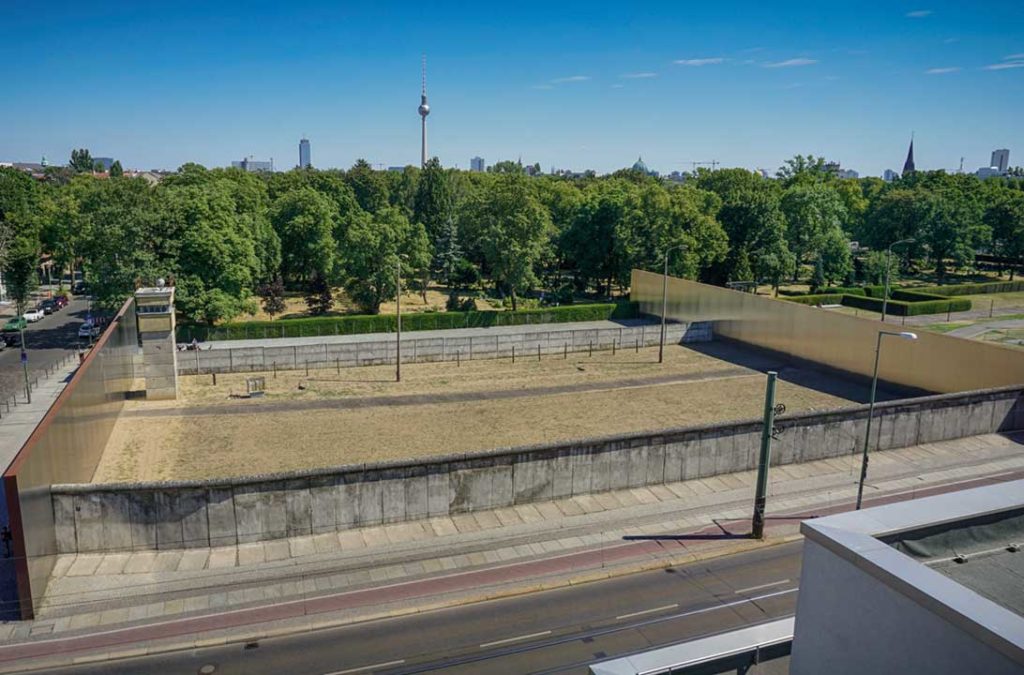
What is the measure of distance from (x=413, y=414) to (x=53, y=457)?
17705 millimetres

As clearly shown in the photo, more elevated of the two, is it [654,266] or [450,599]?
[654,266]

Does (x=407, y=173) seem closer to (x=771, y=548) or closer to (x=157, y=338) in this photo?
(x=157, y=338)

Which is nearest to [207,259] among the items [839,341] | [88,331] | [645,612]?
[88,331]

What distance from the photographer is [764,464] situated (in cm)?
2392

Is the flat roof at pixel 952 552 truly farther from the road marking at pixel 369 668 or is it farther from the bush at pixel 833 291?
the bush at pixel 833 291

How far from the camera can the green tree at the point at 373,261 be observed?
60406 mm

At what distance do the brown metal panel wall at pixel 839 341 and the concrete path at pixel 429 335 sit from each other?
4.27 meters

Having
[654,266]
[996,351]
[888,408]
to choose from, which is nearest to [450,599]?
[888,408]

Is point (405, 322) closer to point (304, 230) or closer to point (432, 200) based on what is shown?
point (304, 230)

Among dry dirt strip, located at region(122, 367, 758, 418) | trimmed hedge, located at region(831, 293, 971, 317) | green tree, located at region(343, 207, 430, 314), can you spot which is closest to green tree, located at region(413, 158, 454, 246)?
green tree, located at region(343, 207, 430, 314)

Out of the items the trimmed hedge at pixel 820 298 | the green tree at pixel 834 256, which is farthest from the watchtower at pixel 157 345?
the green tree at pixel 834 256

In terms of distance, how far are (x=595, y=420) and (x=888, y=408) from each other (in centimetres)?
1324

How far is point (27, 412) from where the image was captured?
38469 mm

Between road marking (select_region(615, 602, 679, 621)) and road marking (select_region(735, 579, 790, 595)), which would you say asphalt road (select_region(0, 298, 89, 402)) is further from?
road marking (select_region(735, 579, 790, 595))
